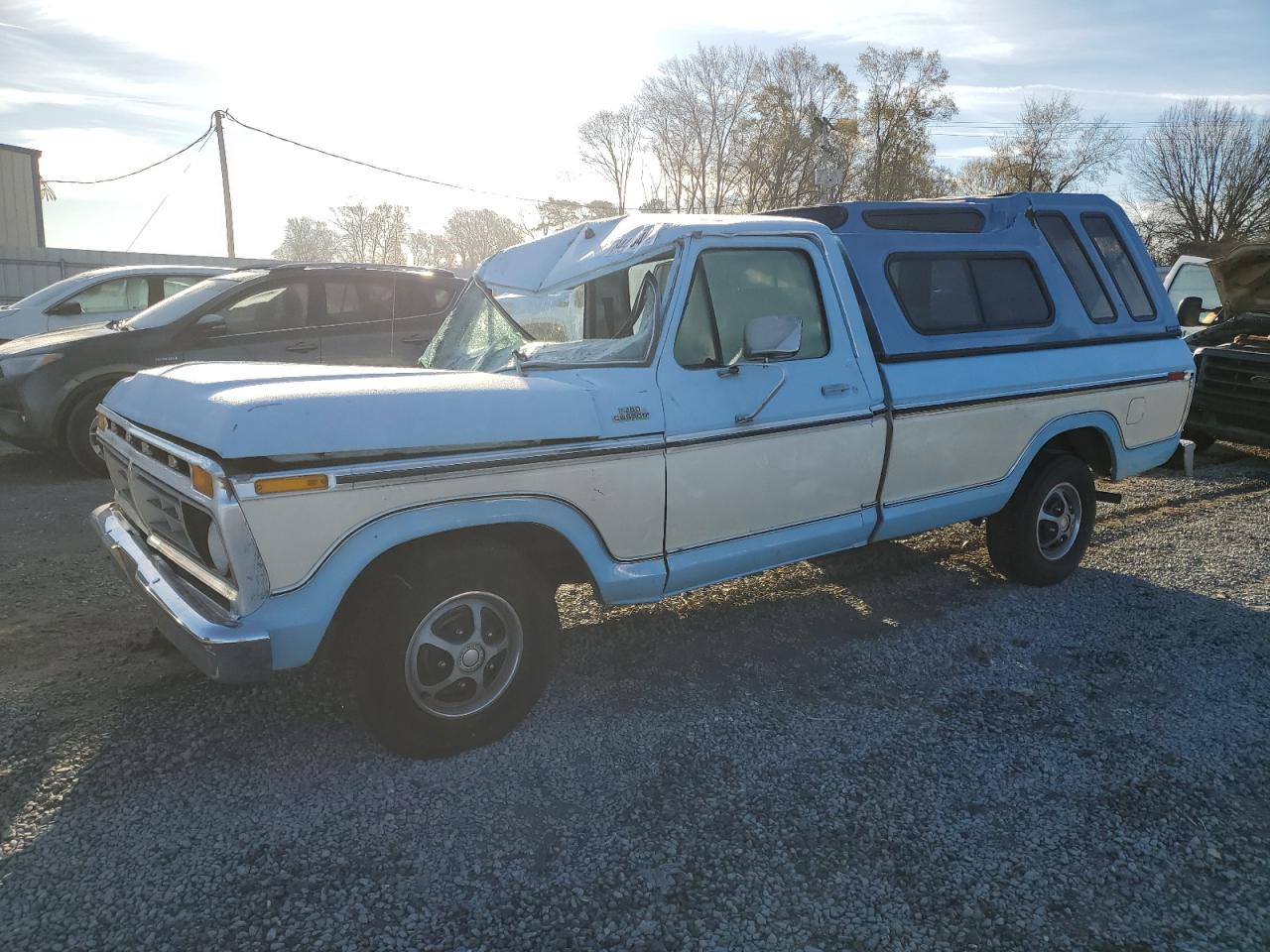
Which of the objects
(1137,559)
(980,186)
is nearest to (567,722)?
(1137,559)

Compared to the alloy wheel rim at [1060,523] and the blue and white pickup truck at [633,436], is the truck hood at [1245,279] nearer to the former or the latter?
the blue and white pickup truck at [633,436]

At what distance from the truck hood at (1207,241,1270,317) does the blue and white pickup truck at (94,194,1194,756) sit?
5.41 m

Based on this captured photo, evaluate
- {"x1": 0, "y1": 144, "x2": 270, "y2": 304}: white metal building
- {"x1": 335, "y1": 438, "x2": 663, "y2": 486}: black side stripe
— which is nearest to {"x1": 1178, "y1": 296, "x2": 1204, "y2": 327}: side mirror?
{"x1": 335, "y1": 438, "x2": 663, "y2": 486}: black side stripe

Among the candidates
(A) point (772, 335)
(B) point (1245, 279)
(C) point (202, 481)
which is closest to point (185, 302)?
(C) point (202, 481)

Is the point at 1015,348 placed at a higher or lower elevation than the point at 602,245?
lower

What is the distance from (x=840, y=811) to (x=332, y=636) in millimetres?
1874

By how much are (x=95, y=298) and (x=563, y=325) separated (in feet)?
28.6

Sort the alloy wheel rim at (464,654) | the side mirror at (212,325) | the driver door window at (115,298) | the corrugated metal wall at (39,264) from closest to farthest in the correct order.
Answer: the alloy wheel rim at (464,654) < the side mirror at (212,325) < the driver door window at (115,298) < the corrugated metal wall at (39,264)

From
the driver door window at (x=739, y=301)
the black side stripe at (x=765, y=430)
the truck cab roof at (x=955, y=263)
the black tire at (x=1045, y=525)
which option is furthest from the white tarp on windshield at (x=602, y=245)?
the black tire at (x=1045, y=525)

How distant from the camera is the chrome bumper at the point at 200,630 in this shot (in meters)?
2.53

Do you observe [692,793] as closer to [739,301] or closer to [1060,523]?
[739,301]

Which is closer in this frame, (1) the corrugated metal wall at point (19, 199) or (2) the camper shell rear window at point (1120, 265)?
(2) the camper shell rear window at point (1120, 265)

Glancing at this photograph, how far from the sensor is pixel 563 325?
3.76 m

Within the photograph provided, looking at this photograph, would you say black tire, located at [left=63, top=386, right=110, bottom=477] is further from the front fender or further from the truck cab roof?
the front fender
